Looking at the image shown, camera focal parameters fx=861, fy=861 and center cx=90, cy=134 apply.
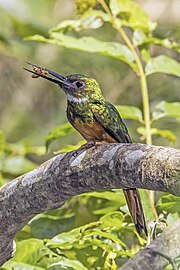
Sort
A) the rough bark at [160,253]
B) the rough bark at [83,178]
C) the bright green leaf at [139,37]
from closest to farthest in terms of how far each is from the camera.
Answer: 1. the rough bark at [160,253]
2. the rough bark at [83,178]
3. the bright green leaf at [139,37]

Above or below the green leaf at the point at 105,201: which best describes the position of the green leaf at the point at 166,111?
above

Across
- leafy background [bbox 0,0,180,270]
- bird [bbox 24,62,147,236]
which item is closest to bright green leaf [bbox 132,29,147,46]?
leafy background [bbox 0,0,180,270]

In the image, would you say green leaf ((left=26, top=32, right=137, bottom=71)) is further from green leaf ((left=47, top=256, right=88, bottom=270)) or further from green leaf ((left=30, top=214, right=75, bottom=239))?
green leaf ((left=47, top=256, right=88, bottom=270))

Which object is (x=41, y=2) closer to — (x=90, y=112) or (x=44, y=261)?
(x=90, y=112)

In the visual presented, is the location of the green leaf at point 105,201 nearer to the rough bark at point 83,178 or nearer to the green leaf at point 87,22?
the rough bark at point 83,178

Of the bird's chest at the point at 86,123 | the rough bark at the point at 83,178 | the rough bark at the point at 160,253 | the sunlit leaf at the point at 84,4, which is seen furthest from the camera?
the sunlit leaf at the point at 84,4

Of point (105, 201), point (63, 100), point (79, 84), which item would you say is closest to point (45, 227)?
point (105, 201)

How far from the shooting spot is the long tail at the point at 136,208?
2.96 metres

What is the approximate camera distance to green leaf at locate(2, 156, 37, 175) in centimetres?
396

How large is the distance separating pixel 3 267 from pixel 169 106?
3.65 feet

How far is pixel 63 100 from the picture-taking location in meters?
7.00

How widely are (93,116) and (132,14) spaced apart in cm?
69

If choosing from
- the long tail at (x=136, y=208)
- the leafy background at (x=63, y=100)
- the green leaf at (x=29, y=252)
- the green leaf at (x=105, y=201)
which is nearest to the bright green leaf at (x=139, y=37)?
the leafy background at (x=63, y=100)

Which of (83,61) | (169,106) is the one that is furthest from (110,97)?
(169,106)
